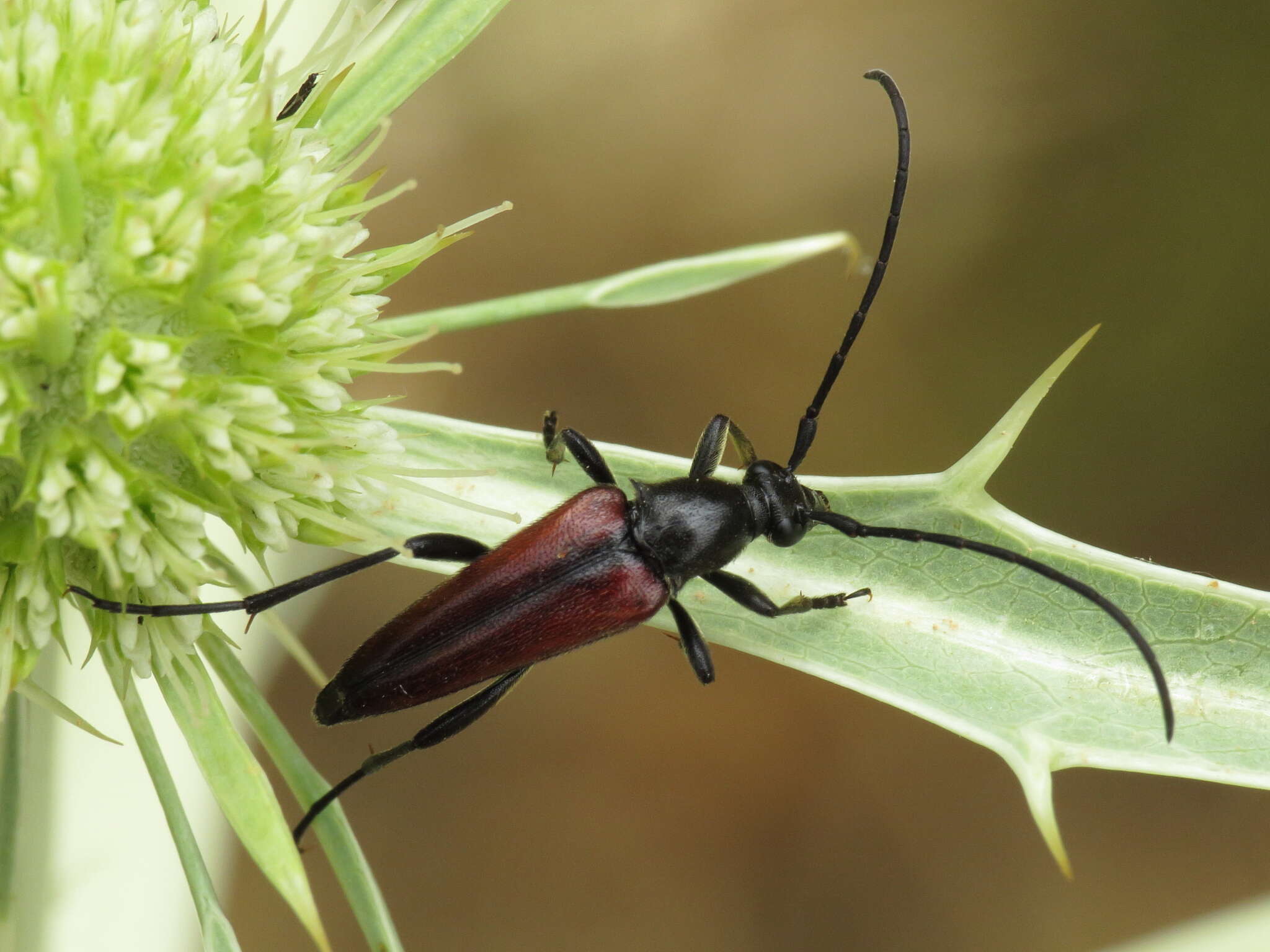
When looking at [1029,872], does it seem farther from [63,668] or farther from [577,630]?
[63,668]

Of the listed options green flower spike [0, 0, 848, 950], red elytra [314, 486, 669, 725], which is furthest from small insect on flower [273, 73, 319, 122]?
red elytra [314, 486, 669, 725]

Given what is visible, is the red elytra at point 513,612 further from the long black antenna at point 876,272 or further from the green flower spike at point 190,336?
the long black antenna at point 876,272

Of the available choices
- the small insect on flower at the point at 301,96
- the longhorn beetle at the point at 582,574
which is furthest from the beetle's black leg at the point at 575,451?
the small insect on flower at the point at 301,96

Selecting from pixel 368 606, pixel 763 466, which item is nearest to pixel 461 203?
pixel 368 606

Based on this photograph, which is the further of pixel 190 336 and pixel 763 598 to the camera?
pixel 763 598

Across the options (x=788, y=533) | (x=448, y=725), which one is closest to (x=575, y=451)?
(x=788, y=533)

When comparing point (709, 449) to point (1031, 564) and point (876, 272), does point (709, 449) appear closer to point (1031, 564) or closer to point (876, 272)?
point (876, 272)

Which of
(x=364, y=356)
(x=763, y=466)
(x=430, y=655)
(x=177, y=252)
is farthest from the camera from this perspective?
(x=763, y=466)
